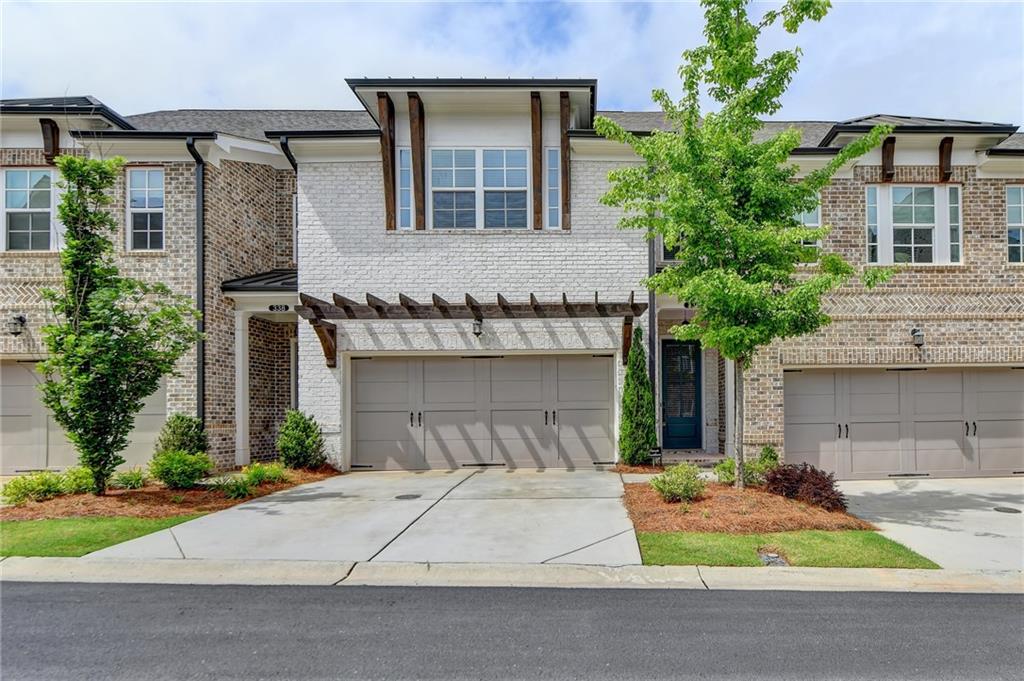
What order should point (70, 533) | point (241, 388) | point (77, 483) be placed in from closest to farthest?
point (70, 533) < point (77, 483) < point (241, 388)

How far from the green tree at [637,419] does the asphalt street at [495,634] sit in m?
6.63

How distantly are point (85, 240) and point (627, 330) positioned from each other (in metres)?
9.72

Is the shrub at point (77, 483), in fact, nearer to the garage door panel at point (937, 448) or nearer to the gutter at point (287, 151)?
the gutter at point (287, 151)

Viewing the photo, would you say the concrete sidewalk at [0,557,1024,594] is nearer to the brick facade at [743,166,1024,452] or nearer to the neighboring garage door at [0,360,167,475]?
the brick facade at [743,166,1024,452]

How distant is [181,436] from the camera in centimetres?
1201

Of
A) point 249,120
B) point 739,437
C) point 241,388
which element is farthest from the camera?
point 249,120

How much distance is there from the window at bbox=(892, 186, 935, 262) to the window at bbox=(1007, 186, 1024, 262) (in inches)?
63.9

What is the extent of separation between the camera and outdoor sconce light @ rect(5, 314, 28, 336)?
494 inches

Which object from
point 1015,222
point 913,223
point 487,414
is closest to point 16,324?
point 487,414

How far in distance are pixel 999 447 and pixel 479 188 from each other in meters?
12.3

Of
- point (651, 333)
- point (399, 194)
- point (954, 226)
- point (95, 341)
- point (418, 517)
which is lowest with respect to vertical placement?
point (418, 517)

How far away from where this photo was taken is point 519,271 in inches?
509

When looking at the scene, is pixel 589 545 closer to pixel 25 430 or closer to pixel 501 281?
pixel 501 281

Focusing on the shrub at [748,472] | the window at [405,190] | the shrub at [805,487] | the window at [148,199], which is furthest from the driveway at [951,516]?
the window at [148,199]
